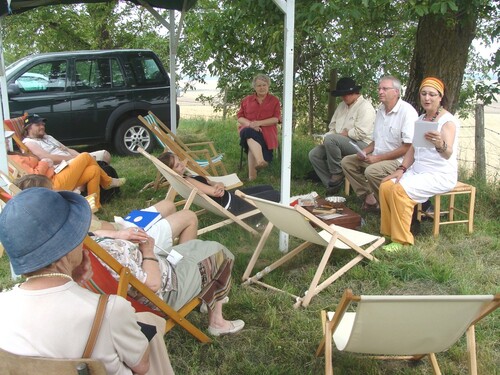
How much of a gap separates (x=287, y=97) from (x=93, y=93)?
16.6ft

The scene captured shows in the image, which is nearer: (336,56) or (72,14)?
(336,56)

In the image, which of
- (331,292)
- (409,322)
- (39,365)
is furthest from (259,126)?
(39,365)


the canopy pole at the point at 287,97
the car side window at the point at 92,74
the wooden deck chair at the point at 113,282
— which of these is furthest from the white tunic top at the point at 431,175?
the car side window at the point at 92,74

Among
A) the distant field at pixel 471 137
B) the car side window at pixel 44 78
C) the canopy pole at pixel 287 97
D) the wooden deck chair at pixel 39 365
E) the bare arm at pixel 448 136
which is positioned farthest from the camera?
the car side window at pixel 44 78

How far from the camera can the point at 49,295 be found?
1.38 meters

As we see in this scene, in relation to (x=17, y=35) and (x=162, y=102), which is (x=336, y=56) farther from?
(x=17, y=35)

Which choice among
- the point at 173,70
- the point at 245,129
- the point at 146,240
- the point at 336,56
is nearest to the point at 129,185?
the point at 245,129

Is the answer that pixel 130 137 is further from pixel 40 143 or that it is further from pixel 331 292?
pixel 331 292

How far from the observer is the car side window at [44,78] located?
749 cm

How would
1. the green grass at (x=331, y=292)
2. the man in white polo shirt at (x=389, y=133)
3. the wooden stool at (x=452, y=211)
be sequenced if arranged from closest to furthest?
the green grass at (x=331, y=292), the wooden stool at (x=452, y=211), the man in white polo shirt at (x=389, y=133)

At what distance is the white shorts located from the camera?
308 cm

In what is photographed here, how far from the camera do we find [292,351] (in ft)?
8.75

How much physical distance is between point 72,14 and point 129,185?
664 cm

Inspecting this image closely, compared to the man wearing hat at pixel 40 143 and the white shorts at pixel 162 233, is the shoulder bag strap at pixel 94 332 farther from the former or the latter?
the man wearing hat at pixel 40 143
